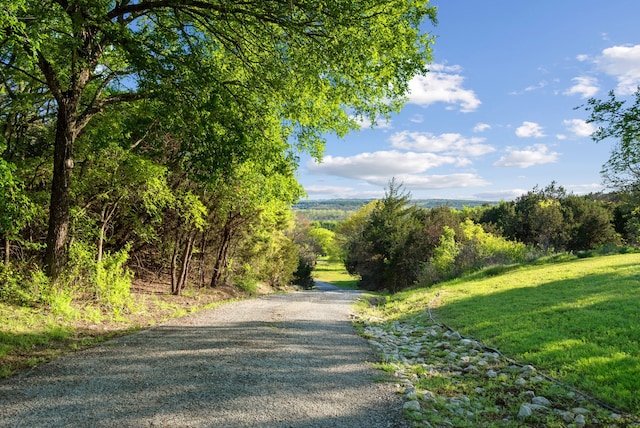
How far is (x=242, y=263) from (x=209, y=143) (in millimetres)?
13881

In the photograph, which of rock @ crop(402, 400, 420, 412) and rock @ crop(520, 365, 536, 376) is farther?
rock @ crop(520, 365, 536, 376)

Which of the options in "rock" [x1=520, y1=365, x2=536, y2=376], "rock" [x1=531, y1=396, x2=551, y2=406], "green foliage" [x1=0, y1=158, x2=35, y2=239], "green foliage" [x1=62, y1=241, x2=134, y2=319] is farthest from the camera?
"green foliage" [x1=62, y1=241, x2=134, y2=319]

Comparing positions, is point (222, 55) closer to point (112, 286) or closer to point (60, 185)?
point (60, 185)

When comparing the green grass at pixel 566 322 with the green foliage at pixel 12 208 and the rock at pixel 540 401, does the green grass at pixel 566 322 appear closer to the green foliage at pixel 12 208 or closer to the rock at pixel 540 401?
the rock at pixel 540 401

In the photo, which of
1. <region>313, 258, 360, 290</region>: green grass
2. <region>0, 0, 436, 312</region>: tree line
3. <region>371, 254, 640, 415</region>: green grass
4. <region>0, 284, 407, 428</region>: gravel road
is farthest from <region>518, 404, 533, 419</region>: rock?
<region>313, 258, 360, 290</region>: green grass

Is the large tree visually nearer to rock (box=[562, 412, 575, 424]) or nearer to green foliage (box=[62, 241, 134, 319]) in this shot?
green foliage (box=[62, 241, 134, 319])

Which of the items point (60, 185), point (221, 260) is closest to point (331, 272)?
point (221, 260)

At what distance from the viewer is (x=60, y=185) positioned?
7680mm

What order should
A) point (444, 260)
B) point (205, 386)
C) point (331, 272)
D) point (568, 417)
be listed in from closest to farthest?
1. point (568, 417)
2. point (205, 386)
3. point (444, 260)
4. point (331, 272)

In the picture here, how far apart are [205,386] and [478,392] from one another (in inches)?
141

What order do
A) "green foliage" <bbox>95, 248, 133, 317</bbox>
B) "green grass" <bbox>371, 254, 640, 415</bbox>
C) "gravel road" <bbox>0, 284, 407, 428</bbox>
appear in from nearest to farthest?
1. "gravel road" <bbox>0, 284, 407, 428</bbox>
2. "green grass" <bbox>371, 254, 640, 415</bbox>
3. "green foliage" <bbox>95, 248, 133, 317</bbox>

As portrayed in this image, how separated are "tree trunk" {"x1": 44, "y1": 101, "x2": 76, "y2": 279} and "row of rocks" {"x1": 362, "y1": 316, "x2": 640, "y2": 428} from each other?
6739 mm

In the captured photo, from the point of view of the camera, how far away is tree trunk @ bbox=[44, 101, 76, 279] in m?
7.66

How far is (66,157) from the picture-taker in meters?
7.69
